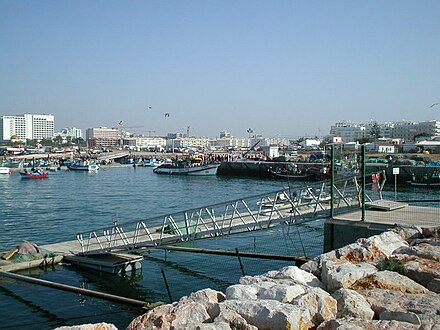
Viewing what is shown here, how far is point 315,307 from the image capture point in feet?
20.0

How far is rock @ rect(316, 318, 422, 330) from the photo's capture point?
17.4 ft

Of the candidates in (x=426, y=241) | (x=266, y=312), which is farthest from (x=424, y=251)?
(x=266, y=312)

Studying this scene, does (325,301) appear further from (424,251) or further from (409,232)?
(409,232)

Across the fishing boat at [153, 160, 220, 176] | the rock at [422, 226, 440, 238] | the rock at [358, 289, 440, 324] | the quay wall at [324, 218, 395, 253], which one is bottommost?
the fishing boat at [153, 160, 220, 176]

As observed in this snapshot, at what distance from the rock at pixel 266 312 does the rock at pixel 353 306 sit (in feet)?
2.41

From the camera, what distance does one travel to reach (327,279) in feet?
25.3

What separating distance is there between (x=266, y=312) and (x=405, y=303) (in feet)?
6.42

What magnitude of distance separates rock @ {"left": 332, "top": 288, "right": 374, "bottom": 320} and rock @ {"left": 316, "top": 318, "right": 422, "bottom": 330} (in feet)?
1.56

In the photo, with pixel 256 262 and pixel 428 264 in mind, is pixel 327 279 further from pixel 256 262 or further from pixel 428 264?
pixel 256 262

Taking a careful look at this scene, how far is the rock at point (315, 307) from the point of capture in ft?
19.1

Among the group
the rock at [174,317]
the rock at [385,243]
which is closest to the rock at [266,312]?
the rock at [174,317]

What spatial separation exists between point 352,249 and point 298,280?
212 cm

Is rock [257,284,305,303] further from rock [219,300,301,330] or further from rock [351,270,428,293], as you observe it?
rock [351,270,428,293]

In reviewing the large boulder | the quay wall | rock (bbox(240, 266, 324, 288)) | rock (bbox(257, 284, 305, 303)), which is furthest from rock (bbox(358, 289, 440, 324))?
the quay wall
